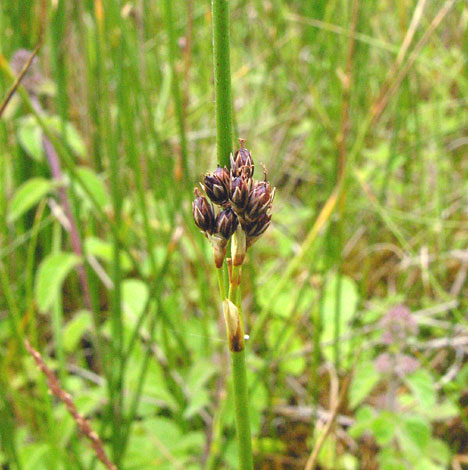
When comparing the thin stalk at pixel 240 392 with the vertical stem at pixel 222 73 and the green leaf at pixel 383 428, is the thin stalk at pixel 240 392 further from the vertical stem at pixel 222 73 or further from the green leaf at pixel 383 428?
the green leaf at pixel 383 428

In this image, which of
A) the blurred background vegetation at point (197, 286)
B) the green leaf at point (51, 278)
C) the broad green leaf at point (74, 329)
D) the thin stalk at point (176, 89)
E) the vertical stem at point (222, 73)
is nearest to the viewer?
the vertical stem at point (222, 73)

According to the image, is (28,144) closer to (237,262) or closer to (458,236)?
(237,262)

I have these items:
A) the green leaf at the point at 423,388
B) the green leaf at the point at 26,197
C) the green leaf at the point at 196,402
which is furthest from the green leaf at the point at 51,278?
the green leaf at the point at 423,388

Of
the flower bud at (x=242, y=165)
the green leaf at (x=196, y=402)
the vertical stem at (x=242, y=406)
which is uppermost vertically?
the flower bud at (x=242, y=165)

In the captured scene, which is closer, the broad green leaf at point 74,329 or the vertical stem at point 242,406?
the vertical stem at point 242,406

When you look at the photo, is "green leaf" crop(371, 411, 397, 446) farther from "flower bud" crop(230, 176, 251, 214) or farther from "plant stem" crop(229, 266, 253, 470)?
"flower bud" crop(230, 176, 251, 214)

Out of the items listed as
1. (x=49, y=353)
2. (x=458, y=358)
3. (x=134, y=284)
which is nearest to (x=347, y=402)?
(x=458, y=358)

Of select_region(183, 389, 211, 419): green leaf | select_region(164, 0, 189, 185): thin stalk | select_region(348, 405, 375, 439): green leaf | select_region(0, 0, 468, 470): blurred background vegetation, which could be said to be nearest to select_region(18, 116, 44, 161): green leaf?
select_region(0, 0, 468, 470): blurred background vegetation

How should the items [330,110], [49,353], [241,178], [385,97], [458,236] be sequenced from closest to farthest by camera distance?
1. [241,178]
2. [385,97]
3. [49,353]
4. [458,236]
5. [330,110]
